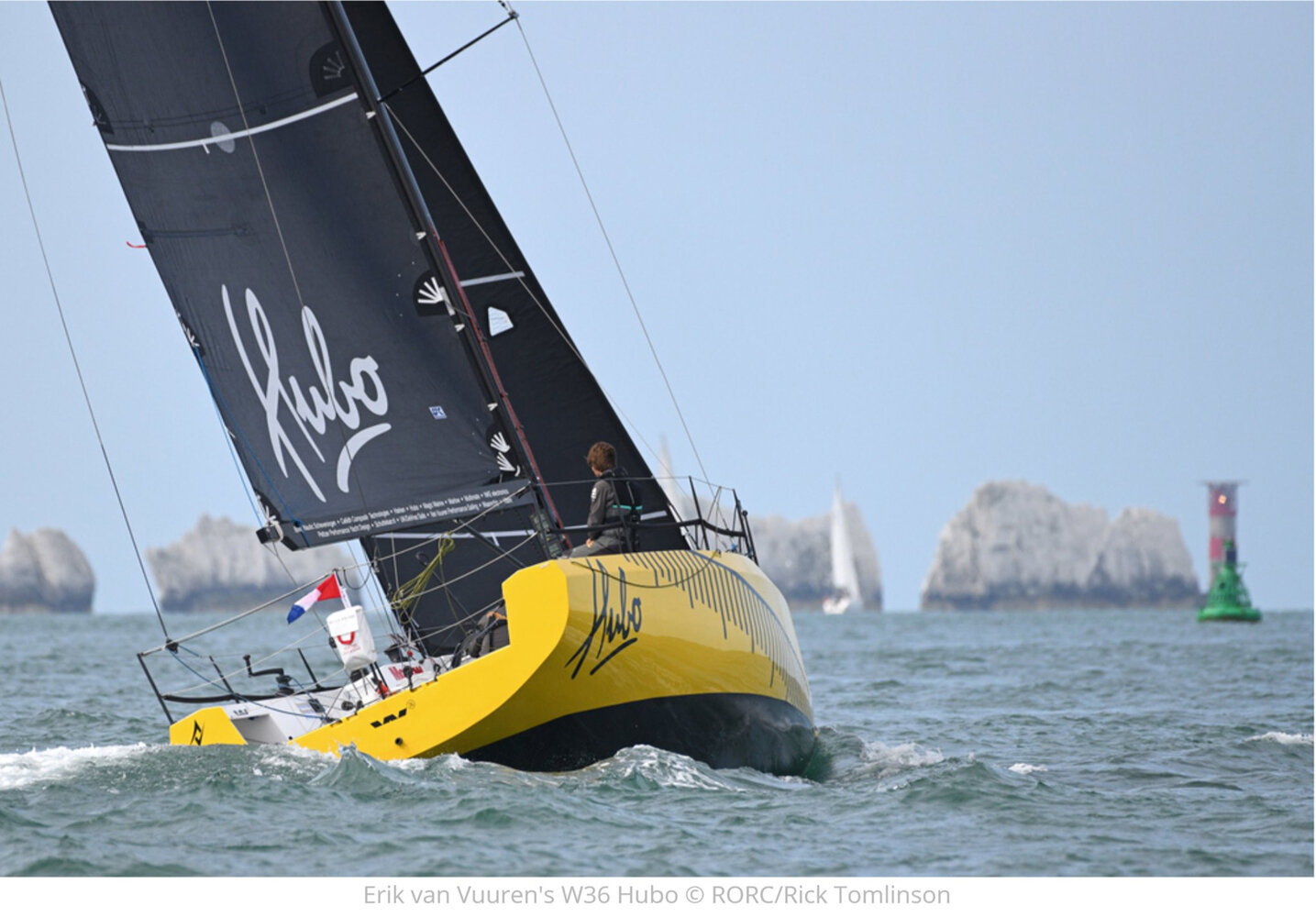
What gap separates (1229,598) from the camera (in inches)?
1994

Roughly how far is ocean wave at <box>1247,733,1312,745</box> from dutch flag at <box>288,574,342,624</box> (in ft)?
20.6

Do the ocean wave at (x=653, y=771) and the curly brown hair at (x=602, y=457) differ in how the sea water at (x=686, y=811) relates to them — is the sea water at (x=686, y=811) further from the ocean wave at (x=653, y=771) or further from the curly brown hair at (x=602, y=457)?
the curly brown hair at (x=602, y=457)

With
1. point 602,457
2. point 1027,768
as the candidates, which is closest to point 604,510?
point 602,457

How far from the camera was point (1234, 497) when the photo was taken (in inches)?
2414

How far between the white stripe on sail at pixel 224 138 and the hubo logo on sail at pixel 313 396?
2.76 feet

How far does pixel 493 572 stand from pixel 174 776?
3.57 meters

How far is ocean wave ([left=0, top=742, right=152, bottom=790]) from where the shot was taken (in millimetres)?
7508

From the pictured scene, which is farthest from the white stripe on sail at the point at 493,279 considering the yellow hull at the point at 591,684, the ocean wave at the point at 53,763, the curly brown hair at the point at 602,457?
the ocean wave at the point at 53,763

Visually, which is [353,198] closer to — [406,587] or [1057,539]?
[406,587]

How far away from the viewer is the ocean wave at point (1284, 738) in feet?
33.8

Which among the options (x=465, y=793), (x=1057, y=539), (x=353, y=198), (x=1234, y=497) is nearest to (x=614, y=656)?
(x=465, y=793)

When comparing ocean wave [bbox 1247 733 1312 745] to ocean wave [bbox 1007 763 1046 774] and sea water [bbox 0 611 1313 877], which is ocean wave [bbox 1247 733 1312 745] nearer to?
sea water [bbox 0 611 1313 877]

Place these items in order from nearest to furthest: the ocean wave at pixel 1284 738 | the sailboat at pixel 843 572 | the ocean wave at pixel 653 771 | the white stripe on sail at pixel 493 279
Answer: the ocean wave at pixel 653 771 < the ocean wave at pixel 1284 738 < the white stripe on sail at pixel 493 279 < the sailboat at pixel 843 572

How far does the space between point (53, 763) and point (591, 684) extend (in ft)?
9.82
